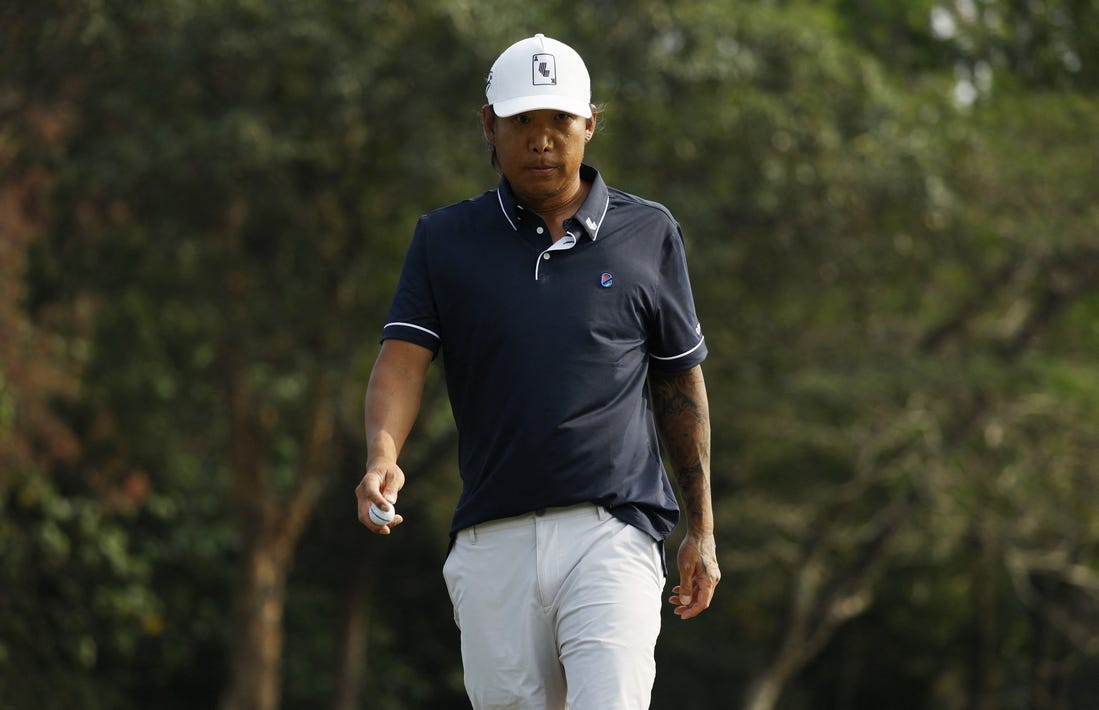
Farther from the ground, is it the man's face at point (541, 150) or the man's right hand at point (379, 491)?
the man's face at point (541, 150)

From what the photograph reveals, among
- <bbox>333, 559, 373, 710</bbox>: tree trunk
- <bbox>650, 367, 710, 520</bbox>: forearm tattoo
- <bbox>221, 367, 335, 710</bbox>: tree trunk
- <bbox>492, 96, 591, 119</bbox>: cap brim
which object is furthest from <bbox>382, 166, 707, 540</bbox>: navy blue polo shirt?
<bbox>333, 559, 373, 710</bbox>: tree trunk

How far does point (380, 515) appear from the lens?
11.3 ft

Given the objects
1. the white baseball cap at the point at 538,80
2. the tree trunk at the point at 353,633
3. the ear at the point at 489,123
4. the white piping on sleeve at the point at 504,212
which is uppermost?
the white baseball cap at the point at 538,80

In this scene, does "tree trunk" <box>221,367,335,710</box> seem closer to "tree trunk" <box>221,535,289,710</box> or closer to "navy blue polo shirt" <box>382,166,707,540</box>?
"tree trunk" <box>221,535,289,710</box>

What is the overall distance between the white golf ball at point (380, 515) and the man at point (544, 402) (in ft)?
0.34

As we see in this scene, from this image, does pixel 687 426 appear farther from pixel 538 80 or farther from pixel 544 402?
pixel 538 80

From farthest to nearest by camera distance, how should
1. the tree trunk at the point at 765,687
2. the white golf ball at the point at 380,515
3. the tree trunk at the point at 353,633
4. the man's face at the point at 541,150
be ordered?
the tree trunk at the point at 765,687, the tree trunk at the point at 353,633, the man's face at the point at 541,150, the white golf ball at the point at 380,515

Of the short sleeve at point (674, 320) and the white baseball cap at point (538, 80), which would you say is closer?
the white baseball cap at point (538, 80)

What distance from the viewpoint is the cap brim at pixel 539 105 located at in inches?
144

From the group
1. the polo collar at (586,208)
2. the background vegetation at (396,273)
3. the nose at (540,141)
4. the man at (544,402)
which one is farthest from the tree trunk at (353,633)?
the nose at (540,141)

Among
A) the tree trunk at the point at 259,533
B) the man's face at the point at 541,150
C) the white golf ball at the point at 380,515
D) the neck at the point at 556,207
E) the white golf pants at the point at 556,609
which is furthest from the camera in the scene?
the tree trunk at the point at 259,533

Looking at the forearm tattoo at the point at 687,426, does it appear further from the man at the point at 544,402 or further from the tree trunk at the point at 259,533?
the tree trunk at the point at 259,533

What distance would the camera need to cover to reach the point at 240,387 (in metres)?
16.4

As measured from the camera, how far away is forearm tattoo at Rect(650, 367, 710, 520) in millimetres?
3992
